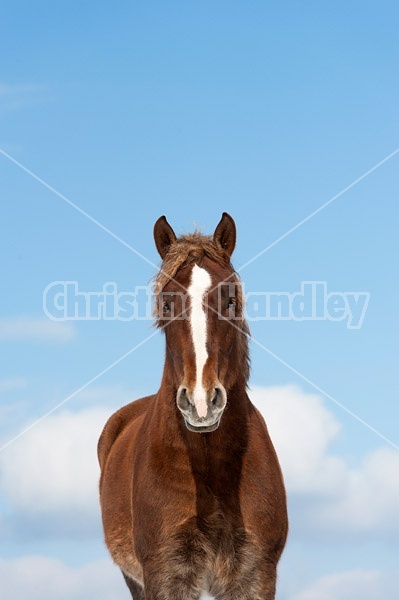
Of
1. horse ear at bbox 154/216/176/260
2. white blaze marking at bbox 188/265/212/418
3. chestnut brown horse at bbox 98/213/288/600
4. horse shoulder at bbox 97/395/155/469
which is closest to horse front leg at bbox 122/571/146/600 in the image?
horse shoulder at bbox 97/395/155/469

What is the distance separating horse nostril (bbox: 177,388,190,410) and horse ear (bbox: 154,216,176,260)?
171 centimetres

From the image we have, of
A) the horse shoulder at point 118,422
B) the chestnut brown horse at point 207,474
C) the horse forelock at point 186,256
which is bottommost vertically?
the chestnut brown horse at point 207,474

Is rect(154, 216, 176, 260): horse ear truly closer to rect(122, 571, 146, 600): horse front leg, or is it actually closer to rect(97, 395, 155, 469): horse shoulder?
rect(97, 395, 155, 469): horse shoulder

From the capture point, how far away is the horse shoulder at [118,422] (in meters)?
12.2

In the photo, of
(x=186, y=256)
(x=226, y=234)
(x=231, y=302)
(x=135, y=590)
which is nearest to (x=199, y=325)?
(x=231, y=302)

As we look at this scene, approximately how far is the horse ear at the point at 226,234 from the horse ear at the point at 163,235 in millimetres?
430

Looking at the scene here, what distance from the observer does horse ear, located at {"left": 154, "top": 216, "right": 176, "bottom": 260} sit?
338 inches

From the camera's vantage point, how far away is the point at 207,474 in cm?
815

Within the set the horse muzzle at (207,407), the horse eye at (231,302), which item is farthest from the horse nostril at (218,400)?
the horse eye at (231,302)

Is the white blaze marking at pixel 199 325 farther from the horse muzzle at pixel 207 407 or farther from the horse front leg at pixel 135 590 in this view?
the horse front leg at pixel 135 590

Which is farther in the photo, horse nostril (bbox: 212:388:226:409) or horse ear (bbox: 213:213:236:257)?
horse ear (bbox: 213:213:236:257)

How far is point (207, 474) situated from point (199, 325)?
1.47 m

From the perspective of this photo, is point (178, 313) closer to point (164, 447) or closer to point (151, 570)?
point (164, 447)

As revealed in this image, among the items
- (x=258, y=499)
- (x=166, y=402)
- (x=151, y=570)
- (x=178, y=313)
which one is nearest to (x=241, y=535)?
(x=258, y=499)
